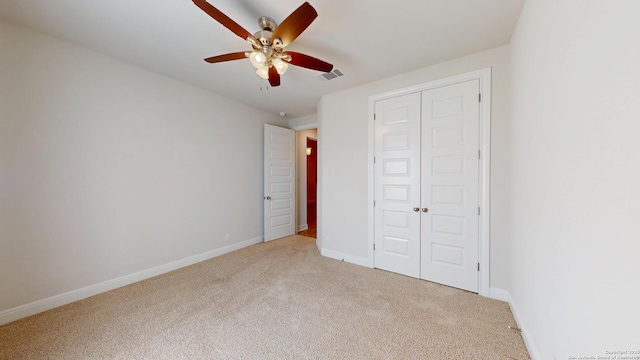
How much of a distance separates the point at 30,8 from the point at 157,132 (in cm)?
133

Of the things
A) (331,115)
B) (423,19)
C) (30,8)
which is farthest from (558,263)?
(30,8)

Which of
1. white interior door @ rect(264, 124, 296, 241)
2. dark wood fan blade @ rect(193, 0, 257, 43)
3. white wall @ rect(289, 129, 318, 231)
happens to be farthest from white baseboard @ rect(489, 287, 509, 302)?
white wall @ rect(289, 129, 318, 231)

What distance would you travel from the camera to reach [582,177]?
35.8 inches

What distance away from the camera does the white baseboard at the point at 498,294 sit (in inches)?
84.7

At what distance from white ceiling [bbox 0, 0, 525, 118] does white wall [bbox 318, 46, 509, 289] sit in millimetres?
163

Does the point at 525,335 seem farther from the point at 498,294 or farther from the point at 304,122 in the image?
the point at 304,122

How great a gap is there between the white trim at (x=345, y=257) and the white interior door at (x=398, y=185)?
0.64 feet

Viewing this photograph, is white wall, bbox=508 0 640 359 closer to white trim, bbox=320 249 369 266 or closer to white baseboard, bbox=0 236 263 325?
white trim, bbox=320 249 369 266

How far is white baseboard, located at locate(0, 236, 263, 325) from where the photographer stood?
187 centimetres

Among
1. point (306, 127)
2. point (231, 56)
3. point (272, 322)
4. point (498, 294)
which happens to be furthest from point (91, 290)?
point (498, 294)

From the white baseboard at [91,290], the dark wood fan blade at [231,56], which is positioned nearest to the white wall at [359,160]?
the dark wood fan blade at [231,56]

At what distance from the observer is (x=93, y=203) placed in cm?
229

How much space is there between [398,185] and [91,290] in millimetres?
3629

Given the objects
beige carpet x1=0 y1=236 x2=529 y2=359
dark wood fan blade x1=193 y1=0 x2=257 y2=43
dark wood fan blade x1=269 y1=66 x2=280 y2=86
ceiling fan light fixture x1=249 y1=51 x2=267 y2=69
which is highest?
dark wood fan blade x1=193 y1=0 x2=257 y2=43
